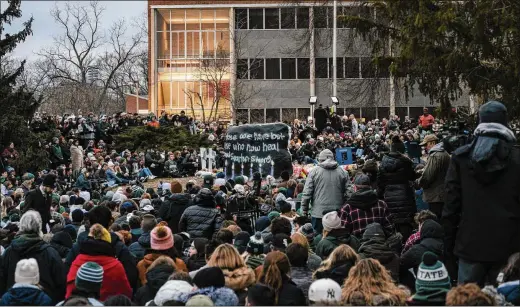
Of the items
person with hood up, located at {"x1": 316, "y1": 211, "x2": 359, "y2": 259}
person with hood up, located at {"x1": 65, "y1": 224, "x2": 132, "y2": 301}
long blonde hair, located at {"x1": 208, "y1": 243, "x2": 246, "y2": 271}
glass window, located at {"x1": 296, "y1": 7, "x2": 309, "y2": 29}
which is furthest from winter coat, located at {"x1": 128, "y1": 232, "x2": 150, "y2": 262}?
glass window, located at {"x1": 296, "y1": 7, "x2": 309, "y2": 29}

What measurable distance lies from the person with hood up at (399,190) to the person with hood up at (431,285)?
4.47m

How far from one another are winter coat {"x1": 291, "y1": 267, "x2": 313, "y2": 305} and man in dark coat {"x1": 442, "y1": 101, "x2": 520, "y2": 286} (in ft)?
5.92

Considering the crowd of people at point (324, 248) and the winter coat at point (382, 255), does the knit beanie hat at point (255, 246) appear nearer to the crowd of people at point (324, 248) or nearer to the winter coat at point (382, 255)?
the crowd of people at point (324, 248)

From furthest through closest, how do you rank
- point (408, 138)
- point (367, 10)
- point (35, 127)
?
1. point (35, 127)
2. point (408, 138)
3. point (367, 10)

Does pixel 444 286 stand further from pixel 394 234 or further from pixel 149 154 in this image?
pixel 149 154

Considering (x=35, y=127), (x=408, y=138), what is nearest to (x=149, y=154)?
(x=35, y=127)

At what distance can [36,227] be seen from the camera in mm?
8992

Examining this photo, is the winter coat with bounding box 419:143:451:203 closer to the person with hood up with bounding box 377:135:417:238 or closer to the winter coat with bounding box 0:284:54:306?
the person with hood up with bounding box 377:135:417:238

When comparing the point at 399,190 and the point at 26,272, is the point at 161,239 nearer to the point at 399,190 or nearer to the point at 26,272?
the point at 26,272

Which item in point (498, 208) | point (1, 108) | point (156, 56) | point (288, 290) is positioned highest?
point (156, 56)

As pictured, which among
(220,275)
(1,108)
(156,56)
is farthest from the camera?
(156,56)

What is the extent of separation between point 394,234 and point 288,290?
383 cm

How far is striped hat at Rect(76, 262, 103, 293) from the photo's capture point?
8062 millimetres

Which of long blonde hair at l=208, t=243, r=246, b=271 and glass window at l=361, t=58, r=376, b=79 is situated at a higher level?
glass window at l=361, t=58, r=376, b=79
